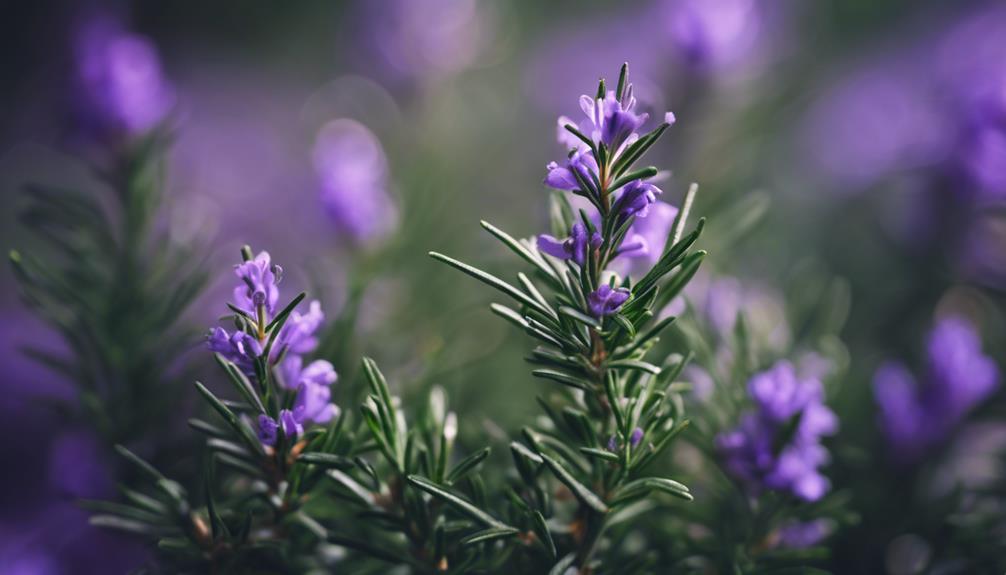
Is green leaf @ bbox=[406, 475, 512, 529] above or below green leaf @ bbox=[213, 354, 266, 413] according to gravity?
below

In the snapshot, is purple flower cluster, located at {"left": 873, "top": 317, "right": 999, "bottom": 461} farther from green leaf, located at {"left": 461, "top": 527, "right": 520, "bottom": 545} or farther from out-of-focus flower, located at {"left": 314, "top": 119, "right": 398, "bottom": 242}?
out-of-focus flower, located at {"left": 314, "top": 119, "right": 398, "bottom": 242}

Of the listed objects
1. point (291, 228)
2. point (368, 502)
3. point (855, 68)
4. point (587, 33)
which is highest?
point (587, 33)

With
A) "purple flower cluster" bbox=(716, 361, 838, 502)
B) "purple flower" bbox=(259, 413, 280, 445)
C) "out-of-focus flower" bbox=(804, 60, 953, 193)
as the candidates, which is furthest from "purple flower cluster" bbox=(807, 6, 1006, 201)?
"purple flower" bbox=(259, 413, 280, 445)

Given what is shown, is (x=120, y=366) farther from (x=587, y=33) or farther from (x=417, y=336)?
(x=587, y=33)

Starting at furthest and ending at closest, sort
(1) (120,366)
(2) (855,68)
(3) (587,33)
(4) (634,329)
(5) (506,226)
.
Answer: (3) (587,33)
(2) (855,68)
(5) (506,226)
(1) (120,366)
(4) (634,329)

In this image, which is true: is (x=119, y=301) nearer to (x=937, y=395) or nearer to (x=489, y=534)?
(x=489, y=534)

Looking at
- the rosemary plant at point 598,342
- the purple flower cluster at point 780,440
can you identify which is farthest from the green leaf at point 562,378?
the purple flower cluster at point 780,440

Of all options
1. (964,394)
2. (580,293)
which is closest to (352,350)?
(580,293)
